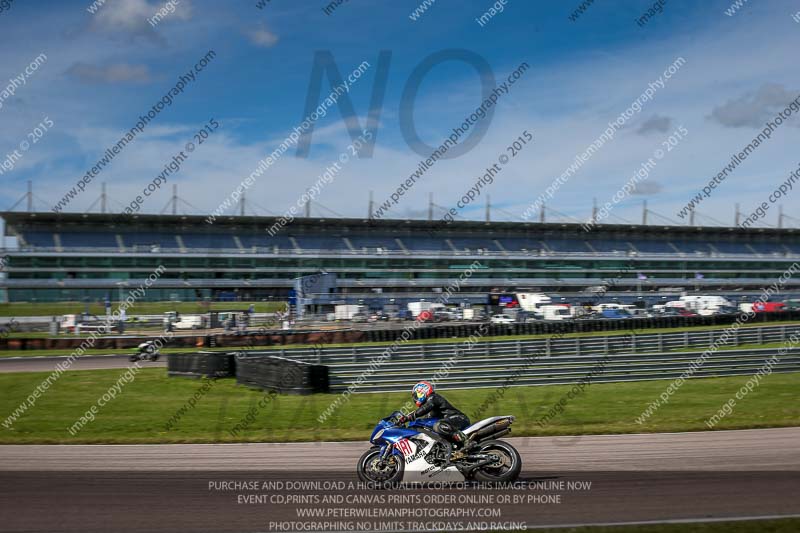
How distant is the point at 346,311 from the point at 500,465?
39124 mm

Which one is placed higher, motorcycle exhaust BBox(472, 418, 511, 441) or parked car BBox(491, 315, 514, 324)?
parked car BBox(491, 315, 514, 324)

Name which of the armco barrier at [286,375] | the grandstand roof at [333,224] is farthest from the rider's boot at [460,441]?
the grandstand roof at [333,224]

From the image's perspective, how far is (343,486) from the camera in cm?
856

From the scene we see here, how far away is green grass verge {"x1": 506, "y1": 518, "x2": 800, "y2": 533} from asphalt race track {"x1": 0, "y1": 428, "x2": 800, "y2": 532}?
311mm

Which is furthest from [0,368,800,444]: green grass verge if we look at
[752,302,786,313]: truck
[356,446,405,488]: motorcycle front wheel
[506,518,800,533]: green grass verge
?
[752,302,786,313]: truck

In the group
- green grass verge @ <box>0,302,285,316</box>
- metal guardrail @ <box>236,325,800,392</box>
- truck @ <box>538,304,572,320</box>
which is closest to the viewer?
metal guardrail @ <box>236,325,800,392</box>

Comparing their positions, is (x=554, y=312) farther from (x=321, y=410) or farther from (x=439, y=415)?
(x=439, y=415)

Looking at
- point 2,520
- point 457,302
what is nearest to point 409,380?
point 2,520

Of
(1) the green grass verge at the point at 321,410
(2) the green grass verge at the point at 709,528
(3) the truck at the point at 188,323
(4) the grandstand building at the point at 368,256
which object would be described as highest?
(4) the grandstand building at the point at 368,256

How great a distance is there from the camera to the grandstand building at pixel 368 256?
61625mm

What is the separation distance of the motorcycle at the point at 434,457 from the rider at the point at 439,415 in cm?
8

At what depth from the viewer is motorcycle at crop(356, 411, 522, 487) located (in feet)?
27.0

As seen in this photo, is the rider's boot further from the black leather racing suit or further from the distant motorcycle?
the distant motorcycle

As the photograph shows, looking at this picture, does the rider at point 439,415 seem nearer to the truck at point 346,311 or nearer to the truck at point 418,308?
the truck at point 346,311
